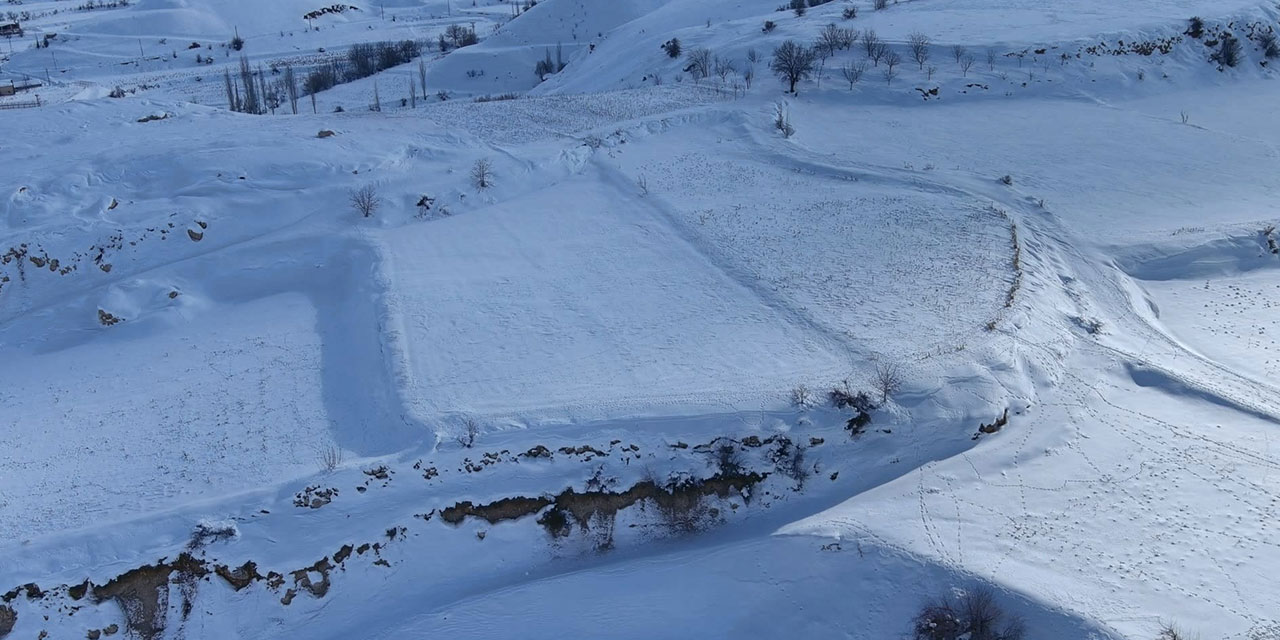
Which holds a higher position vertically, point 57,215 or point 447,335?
point 57,215

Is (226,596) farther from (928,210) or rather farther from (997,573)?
(928,210)

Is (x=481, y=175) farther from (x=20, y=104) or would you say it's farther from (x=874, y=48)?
(x=20, y=104)

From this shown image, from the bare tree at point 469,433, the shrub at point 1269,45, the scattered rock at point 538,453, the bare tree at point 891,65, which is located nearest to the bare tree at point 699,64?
the bare tree at point 891,65

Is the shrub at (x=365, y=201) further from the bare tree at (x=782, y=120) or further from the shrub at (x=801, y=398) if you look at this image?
the shrub at (x=801, y=398)

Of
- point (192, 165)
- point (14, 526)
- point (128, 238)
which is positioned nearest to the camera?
point (14, 526)

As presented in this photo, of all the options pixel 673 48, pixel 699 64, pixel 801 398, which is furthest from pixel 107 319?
pixel 673 48

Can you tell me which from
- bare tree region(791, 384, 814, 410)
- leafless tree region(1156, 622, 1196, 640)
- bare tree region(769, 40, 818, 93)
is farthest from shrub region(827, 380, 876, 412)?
bare tree region(769, 40, 818, 93)

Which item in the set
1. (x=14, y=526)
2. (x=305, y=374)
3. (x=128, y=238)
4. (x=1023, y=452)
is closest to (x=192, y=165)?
(x=128, y=238)

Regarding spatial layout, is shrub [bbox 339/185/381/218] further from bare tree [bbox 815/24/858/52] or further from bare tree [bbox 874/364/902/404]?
bare tree [bbox 815/24/858/52]
